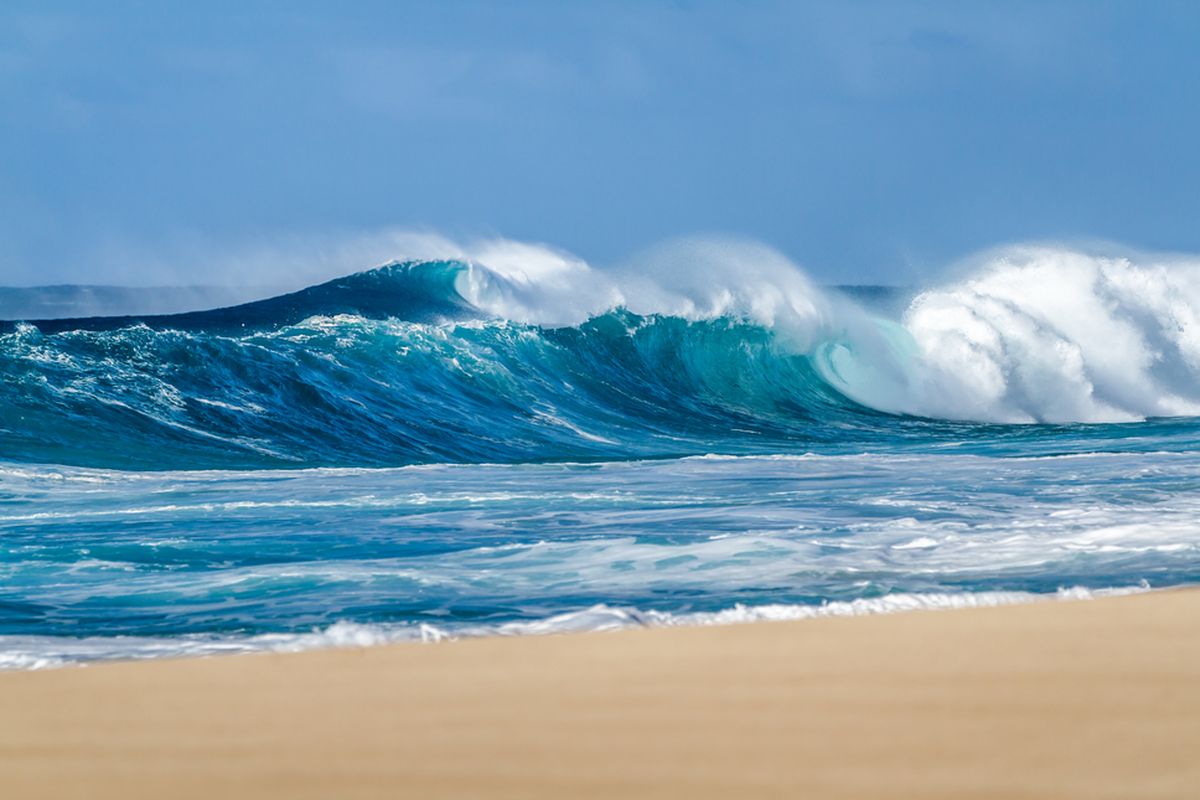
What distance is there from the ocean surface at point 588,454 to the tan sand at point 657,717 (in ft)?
1.53

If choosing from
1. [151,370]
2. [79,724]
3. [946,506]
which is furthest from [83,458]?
[79,724]

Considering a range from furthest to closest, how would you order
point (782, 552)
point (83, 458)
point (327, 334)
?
point (327, 334) < point (83, 458) < point (782, 552)

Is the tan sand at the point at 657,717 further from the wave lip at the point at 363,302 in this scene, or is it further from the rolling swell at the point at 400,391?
the wave lip at the point at 363,302

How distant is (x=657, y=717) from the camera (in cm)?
238

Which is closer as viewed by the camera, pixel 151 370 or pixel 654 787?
pixel 654 787

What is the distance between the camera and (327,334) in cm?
1519

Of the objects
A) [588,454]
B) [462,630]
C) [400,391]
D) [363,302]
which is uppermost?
[363,302]

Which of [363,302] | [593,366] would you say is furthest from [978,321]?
[363,302]

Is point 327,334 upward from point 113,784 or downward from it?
upward

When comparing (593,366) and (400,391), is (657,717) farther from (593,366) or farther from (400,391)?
(593,366)

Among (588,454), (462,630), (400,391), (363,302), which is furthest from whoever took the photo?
(363,302)

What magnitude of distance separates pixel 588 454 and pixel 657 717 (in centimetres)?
920

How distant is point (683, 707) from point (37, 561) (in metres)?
3.46

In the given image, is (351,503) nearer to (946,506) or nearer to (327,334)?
(946,506)
